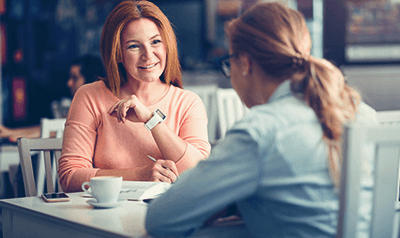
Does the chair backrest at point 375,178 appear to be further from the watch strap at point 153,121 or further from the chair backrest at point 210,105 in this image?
the chair backrest at point 210,105

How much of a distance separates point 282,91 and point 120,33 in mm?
775

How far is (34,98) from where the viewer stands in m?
6.24

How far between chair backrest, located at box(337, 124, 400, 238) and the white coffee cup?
53cm

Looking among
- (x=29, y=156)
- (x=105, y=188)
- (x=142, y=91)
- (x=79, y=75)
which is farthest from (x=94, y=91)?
(x=79, y=75)

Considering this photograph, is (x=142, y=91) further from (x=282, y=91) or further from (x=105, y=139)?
(x=282, y=91)

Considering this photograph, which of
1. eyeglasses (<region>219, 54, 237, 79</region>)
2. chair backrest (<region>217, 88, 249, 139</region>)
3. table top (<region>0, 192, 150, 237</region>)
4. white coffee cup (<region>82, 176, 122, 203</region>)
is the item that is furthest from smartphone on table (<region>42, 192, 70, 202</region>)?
chair backrest (<region>217, 88, 249, 139</region>)

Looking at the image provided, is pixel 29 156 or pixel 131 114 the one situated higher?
pixel 131 114

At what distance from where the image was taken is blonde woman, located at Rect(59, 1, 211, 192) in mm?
1389

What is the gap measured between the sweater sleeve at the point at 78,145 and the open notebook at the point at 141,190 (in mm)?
156

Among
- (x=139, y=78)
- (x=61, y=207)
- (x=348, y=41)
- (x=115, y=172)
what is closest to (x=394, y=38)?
(x=348, y=41)

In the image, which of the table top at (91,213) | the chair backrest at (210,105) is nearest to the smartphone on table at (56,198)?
the table top at (91,213)

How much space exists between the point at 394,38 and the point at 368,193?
2.87 meters

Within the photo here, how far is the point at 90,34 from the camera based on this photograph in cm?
642

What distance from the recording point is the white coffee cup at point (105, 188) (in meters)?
1.06
